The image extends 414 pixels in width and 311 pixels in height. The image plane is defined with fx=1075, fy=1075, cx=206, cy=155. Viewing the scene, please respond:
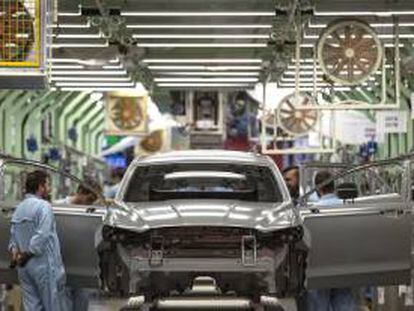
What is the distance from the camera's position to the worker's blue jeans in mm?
10336

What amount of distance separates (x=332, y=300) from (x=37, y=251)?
2.90 m

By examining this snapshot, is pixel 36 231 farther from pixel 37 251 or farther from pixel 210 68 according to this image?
pixel 210 68

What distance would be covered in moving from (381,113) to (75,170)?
862 centimetres

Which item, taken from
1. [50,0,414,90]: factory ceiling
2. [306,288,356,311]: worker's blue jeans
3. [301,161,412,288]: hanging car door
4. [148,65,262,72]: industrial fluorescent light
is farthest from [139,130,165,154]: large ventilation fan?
[301,161,412,288]: hanging car door

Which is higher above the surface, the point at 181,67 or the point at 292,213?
the point at 181,67

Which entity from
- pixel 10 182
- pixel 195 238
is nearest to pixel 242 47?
pixel 10 182

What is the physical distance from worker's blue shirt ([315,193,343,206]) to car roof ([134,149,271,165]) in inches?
32.0

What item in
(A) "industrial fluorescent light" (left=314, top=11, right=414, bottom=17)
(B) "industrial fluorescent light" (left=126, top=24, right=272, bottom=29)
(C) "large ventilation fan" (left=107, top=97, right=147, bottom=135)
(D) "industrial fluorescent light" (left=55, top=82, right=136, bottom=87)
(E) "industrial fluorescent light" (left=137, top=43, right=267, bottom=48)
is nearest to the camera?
(A) "industrial fluorescent light" (left=314, top=11, right=414, bottom=17)

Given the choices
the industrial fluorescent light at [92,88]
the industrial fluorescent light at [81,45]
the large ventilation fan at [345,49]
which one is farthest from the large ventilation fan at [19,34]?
the industrial fluorescent light at [92,88]

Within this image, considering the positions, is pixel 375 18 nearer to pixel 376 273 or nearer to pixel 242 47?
pixel 242 47

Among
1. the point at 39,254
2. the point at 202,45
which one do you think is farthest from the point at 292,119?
the point at 39,254

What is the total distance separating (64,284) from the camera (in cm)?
983

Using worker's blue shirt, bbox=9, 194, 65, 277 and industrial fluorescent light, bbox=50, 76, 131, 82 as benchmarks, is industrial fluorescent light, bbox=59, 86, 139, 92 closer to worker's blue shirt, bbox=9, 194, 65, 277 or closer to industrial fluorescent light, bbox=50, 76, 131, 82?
industrial fluorescent light, bbox=50, 76, 131, 82

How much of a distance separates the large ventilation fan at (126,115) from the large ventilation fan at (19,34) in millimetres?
12189
